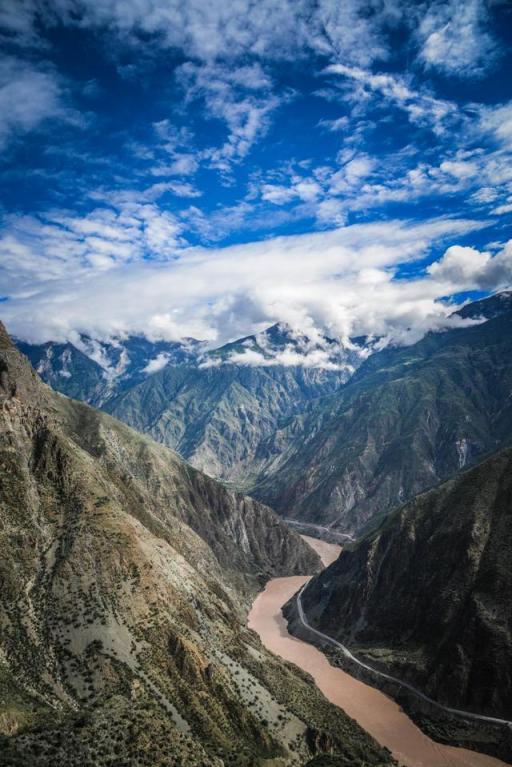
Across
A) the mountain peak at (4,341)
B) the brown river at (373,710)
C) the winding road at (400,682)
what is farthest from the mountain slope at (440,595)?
the mountain peak at (4,341)

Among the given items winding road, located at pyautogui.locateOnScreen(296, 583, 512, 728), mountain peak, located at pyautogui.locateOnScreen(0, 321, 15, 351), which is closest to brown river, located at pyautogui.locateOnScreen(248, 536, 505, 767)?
winding road, located at pyautogui.locateOnScreen(296, 583, 512, 728)

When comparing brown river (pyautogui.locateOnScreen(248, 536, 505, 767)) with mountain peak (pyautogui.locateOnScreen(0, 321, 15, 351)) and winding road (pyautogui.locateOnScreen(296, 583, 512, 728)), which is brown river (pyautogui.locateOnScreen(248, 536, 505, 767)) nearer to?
winding road (pyautogui.locateOnScreen(296, 583, 512, 728))

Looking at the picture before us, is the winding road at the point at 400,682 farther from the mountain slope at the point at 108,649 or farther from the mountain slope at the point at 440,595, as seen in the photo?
the mountain slope at the point at 108,649

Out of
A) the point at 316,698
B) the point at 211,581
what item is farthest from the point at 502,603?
the point at 211,581

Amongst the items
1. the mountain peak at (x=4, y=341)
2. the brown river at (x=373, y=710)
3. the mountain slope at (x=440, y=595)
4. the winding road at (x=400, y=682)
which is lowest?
the brown river at (x=373, y=710)

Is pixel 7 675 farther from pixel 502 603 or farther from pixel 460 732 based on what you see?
pixel 502 603

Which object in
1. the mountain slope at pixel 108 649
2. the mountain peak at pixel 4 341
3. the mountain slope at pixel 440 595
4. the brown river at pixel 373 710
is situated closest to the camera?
the mountain slope at pixel 108 649

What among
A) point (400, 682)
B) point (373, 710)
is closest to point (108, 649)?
point (373, 710)
